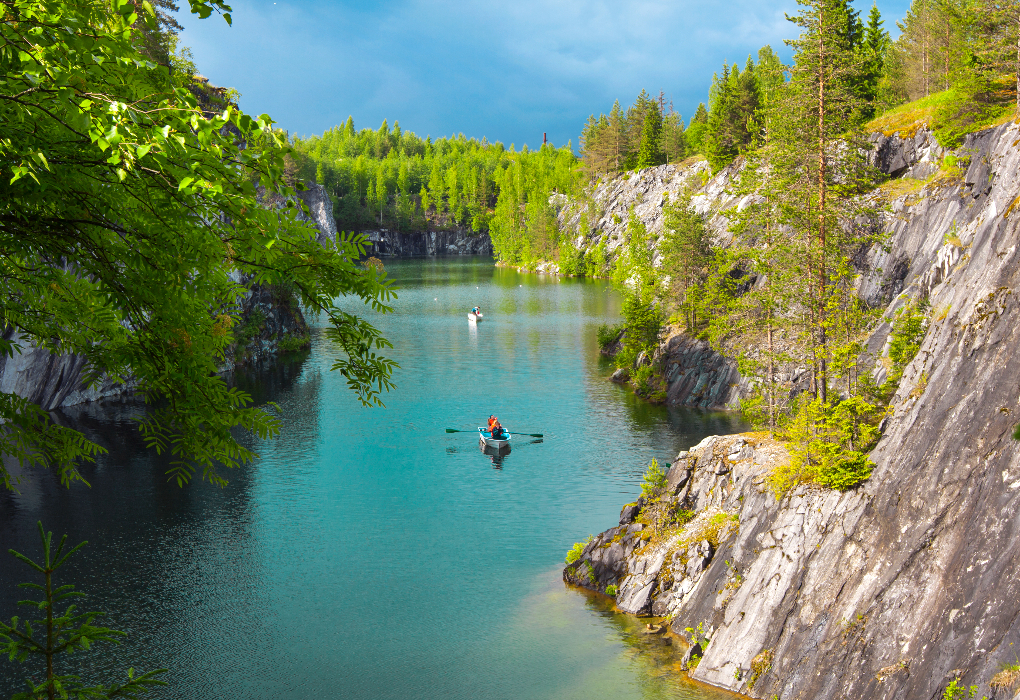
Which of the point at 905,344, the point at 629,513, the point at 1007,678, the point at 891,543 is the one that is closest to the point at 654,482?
the point at 629,513

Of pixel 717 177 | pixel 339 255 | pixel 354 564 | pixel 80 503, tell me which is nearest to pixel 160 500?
pixel 80 503

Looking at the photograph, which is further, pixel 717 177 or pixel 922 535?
pixel 717 177

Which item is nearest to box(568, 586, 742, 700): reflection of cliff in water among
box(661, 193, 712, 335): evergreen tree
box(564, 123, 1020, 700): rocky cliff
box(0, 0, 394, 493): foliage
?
box(564, 123, 1020, 700): rocky cliff

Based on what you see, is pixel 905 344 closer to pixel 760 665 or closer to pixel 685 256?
pixel 760 665

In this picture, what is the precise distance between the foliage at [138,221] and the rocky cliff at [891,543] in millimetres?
14958

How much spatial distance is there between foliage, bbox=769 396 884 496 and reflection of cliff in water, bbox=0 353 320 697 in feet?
58.5

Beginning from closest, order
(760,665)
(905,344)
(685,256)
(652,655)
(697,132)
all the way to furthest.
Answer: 1. (760,665)
2. (652,655)
3. (905,344)
4. (685,256)
5. (697,132)

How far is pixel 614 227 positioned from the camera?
12900cm

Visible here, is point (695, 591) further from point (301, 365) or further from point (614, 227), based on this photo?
point (614, 227)

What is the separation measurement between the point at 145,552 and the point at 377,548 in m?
8.98

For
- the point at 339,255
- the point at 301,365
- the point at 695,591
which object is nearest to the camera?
the point at 339,255

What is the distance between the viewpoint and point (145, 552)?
99.0 feet

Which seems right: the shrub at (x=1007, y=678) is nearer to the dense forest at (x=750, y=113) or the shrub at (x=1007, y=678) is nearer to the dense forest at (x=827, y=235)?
the dense forest at (x=827, y=235)

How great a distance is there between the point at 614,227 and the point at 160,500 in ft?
338
